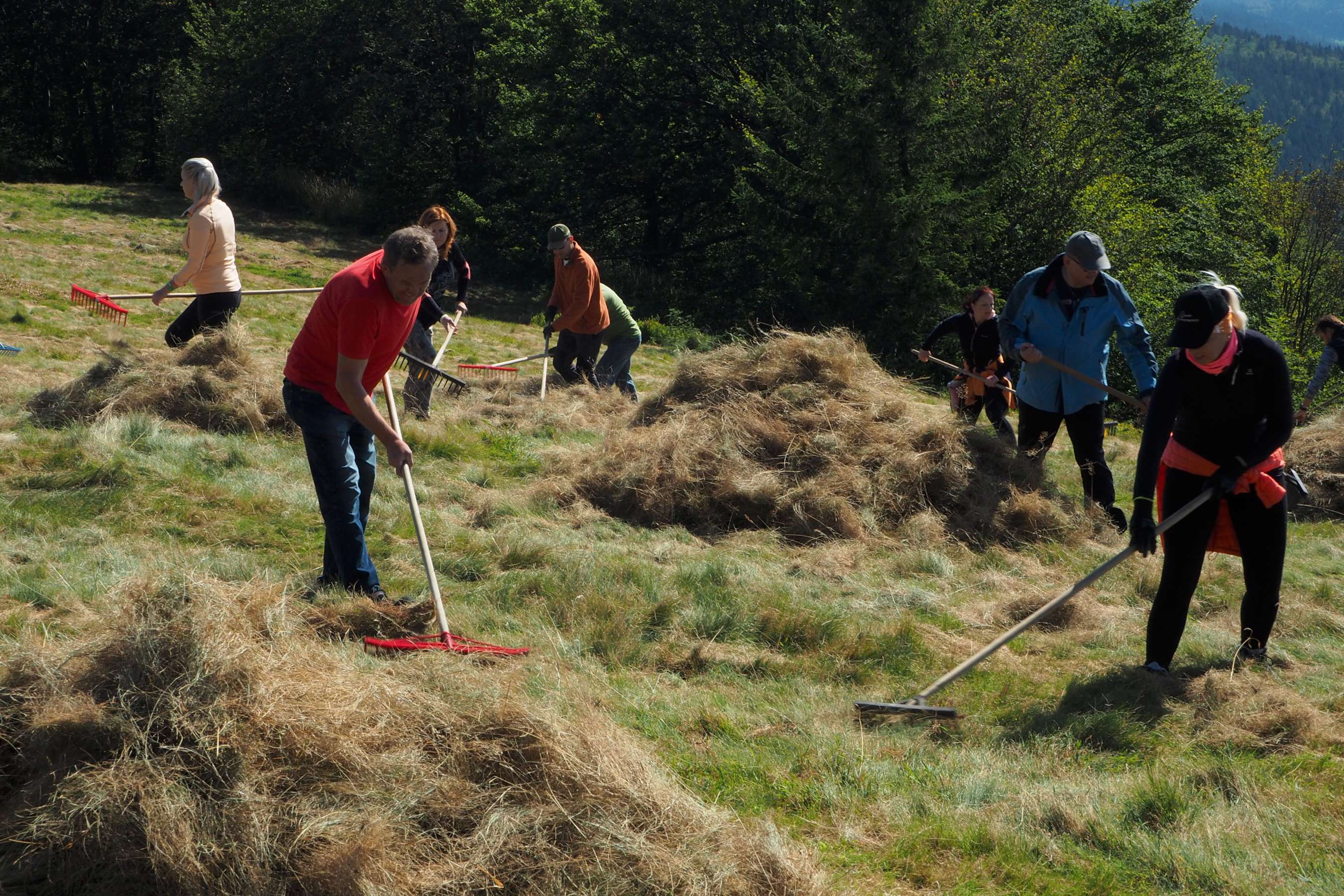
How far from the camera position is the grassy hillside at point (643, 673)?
3.12 meters

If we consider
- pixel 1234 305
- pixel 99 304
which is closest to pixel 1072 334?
pixel 1234 305

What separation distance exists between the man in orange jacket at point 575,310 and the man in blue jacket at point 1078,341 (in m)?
4.13

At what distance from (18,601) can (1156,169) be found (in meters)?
32.9

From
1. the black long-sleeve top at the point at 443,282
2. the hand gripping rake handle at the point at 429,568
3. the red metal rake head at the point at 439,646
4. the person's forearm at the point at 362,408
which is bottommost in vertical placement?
the red metal rake head at the point at 439,646

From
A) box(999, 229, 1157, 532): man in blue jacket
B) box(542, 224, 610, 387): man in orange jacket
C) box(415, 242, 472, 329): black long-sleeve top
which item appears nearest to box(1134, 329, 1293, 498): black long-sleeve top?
box(999, 229, 1157, 532): man in blue jacket

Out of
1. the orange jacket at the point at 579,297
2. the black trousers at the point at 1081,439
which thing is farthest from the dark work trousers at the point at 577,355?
the black trousers at the point at 1081,439

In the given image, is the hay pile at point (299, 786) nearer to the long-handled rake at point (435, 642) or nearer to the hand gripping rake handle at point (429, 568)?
the long-handled rake at point (435, 642)

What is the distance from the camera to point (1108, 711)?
4754 millimetres

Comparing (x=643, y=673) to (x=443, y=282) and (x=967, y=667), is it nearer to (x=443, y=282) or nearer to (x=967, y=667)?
(x=967, y=667)

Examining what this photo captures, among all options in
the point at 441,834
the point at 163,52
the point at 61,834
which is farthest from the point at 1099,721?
the point at 163,52

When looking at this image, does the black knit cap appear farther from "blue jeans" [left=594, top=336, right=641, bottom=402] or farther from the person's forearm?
"blue jeans" [left=594, top=336, right=641, bottom=402]

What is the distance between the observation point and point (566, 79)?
25594mm

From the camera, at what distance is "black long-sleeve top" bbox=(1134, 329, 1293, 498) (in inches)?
189

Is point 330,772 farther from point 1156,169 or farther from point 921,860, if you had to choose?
point 1156,169
